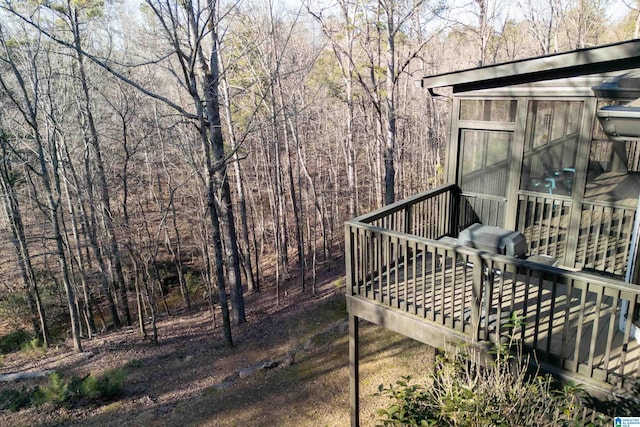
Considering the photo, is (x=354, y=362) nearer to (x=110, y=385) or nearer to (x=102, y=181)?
(x=110, y=385)

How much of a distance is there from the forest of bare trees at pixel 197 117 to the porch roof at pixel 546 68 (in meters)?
5.08

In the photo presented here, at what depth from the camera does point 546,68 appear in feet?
16.6

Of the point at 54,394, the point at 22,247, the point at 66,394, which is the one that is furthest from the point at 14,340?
the point at 66,394

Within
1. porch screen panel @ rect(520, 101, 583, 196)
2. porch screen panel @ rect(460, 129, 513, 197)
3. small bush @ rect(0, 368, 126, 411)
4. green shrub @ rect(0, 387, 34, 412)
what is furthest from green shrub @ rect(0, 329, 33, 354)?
porch screen panel @ rect(520, 101, 583, 196)

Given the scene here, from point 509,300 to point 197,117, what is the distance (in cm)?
764

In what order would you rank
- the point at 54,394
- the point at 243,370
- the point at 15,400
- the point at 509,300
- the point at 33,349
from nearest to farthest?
1. the point at 509,300
2. the point at 54,394
3. the point at 15,400
4. the point at 243,370
5. the point at 33,349

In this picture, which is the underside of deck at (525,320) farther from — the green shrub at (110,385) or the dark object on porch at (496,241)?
the green shrub at (110,385)

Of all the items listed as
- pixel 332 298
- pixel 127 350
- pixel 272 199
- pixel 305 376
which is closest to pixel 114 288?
pixel 127 350

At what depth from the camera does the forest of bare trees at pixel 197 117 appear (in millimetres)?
11156

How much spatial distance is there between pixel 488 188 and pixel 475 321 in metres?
2.81

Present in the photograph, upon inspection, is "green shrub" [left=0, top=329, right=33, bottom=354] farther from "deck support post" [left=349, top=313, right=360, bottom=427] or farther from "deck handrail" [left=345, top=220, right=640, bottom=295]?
"deck handrail" [left=345, top=220, right=640, bottom=295]

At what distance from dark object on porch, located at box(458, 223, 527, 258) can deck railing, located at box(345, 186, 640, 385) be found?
353 millimetres

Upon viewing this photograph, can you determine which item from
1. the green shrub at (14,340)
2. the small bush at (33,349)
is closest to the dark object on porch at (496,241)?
the small bush at (33,349)

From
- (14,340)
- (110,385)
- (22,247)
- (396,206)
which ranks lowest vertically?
(14,340)
